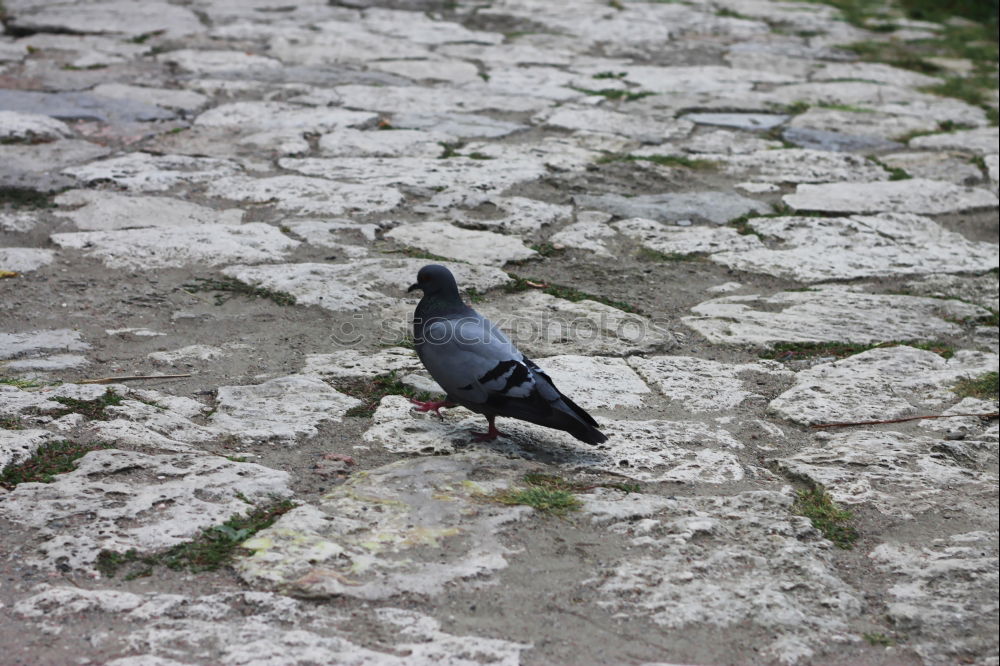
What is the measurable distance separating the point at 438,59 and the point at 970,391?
5.11 meters

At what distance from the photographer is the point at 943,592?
91.7 inches

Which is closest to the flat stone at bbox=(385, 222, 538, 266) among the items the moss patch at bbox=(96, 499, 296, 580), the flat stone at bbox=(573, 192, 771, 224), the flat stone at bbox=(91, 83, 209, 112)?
the flat stone at bbox=(573, 192, 771, 224)

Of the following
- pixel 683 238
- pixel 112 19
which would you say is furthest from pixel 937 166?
pixel 112 19

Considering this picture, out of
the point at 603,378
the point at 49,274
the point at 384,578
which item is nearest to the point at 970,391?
the point at 603,378

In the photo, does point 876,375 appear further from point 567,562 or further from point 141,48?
point 141,48

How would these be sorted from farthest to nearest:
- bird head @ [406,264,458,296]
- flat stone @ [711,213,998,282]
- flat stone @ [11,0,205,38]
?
flat stone @ [11,0,205,38]
flat stone @ [711,213,998,282]
bird head @ [406,264,458,296]

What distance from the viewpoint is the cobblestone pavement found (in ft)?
7.22

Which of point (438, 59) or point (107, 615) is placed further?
point (438, 59)

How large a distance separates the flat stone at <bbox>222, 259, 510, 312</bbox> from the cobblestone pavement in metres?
0.02

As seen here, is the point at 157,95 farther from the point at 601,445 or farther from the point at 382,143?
the point at 601,445

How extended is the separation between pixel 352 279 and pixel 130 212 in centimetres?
119

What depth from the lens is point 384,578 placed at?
226 cm

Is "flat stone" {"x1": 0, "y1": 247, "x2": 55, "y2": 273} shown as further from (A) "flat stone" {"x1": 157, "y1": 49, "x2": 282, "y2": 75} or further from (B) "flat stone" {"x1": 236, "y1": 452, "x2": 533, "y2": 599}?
(A) "flat stone" {"x1": 157, "y1": 49, "x2": 282, "y2": 75}

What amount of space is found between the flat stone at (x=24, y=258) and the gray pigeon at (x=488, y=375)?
1.81m
